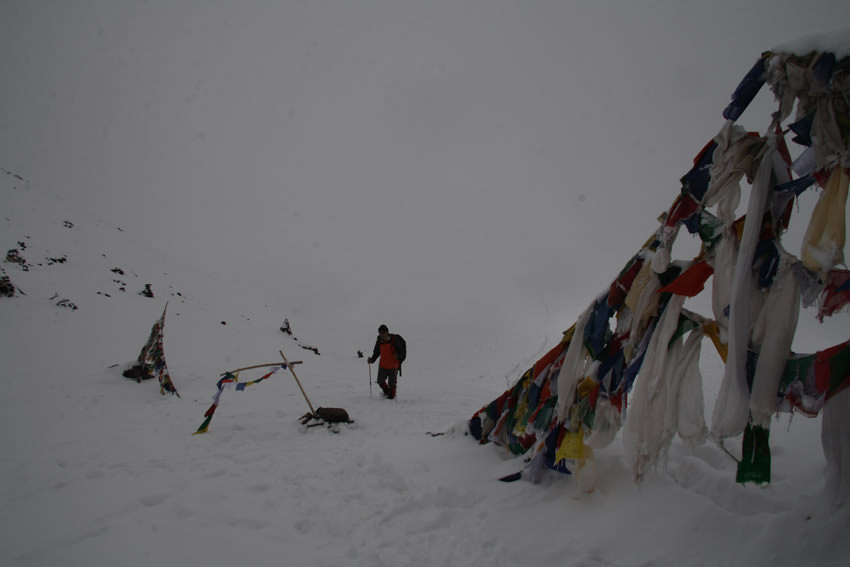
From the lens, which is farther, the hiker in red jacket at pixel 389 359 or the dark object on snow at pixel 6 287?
the dark object on snow at pixel 6 287

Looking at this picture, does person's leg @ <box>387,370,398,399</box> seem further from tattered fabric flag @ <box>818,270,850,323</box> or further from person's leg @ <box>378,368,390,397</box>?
tattered fabric flag @ <box>818,270,850,323</box>

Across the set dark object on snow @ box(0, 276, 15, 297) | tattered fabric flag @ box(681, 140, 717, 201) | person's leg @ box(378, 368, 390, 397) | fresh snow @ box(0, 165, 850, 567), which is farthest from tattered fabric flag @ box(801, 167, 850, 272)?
dark object on snow @ box(0, 276, 15, 297)

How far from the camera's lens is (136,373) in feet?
28.0

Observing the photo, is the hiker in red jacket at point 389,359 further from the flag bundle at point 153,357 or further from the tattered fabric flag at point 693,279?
the tattered fabric flag at point 693,279

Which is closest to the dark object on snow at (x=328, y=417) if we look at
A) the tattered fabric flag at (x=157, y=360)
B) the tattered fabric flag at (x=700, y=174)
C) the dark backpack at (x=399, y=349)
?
the dark backpack at (x=399, y=349)

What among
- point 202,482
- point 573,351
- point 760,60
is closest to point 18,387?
point 202,482

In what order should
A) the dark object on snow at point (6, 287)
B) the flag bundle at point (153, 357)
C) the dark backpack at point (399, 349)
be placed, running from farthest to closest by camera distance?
the dark object on snow at point (6, 287) → the dark backpack at point (399, 349) → the flag bundle at point (153, 357)

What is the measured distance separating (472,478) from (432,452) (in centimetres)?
90

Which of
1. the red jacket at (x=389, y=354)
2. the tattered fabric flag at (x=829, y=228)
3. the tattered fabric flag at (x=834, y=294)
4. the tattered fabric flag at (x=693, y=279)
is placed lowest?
the red jacket at (x=389, y=354)

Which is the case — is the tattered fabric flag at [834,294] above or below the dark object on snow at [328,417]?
above

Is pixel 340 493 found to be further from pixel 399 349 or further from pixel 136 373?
pixel 136 373

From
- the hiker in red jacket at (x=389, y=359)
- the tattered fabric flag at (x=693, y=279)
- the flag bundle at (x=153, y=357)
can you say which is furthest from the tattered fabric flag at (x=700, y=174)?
the flag bundle at (x=153, y=357)

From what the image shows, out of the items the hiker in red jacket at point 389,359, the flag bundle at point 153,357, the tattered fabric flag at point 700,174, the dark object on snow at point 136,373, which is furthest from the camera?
the hiker in red jacket at point 389,359

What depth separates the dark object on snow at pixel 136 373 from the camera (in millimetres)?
8539
